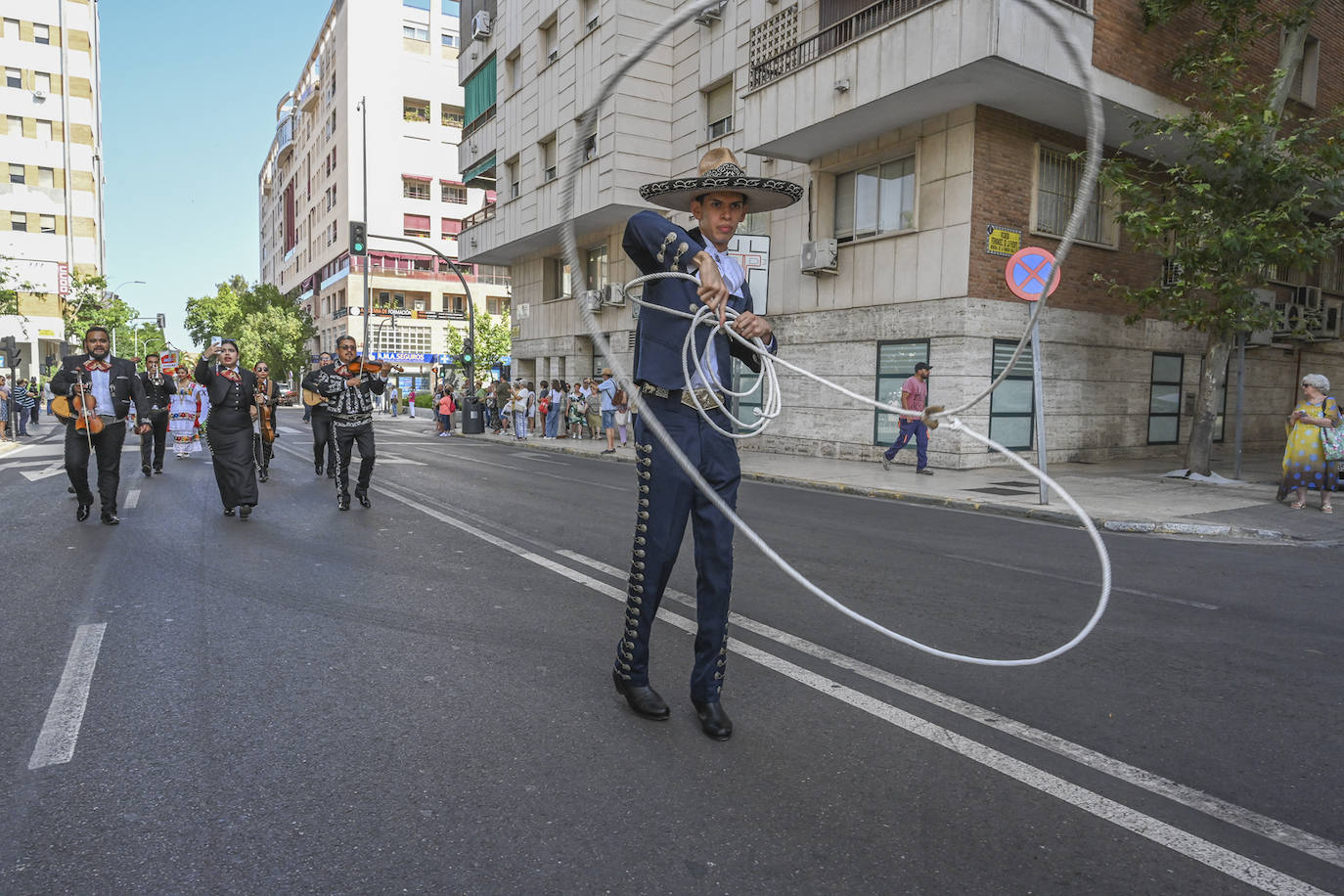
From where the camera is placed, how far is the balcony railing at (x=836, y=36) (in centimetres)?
1539

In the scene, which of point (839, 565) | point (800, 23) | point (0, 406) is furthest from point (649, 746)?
point (0, 406)

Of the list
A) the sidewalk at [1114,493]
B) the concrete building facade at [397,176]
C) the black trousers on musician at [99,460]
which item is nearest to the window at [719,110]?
the sidewalk at [1114,493]

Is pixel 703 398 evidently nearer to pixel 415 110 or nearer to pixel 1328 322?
pixel 1328 322

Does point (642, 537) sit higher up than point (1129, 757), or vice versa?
point (642, 537)

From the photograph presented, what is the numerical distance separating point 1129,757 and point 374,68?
65.4 meters

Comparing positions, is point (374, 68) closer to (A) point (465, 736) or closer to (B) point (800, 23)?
(B) point (800, 23)

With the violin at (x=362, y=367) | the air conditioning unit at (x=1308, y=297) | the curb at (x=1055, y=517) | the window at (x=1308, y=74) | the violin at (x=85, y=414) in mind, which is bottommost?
the curb at (x=1055, y=517)

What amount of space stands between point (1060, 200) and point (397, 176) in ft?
170

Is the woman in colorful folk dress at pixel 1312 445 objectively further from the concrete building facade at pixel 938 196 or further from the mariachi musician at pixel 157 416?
the mariachi musician at pixel 157 416

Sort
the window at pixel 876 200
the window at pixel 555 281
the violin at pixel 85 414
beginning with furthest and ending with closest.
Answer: the window at pixel 555 281 < the window at pixel 876 200 < the violin at pixel 85 414

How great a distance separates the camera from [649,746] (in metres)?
3.26

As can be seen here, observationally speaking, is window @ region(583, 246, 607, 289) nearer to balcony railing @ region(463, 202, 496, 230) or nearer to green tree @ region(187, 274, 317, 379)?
balcony railing @ region(463, 202, 496, 230)

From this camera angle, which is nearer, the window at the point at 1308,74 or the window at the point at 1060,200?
the window at the point at 1060,200

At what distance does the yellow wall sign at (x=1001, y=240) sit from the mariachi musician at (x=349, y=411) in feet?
36.5
